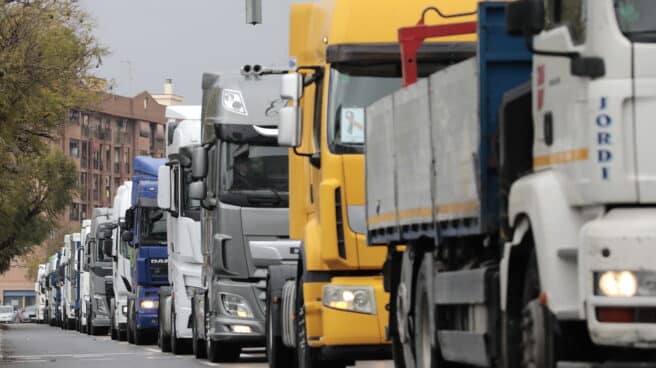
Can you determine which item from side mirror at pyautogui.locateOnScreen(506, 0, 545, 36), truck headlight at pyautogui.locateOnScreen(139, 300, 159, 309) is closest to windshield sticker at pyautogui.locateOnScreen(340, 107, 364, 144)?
side mirror at pyautogui.locateOnScreen(506, 0, 545, 36)

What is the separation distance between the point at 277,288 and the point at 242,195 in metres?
3.61

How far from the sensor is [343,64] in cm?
1728

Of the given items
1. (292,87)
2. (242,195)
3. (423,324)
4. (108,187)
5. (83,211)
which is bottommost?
(423,324)

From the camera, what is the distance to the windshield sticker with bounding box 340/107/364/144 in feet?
56.9

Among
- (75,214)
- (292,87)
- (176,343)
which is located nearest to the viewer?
(292,87)

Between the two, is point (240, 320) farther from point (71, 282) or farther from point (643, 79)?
point (71, 282)

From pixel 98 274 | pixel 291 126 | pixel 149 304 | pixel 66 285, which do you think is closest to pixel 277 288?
pixel 291 126

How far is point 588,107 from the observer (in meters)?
10.3

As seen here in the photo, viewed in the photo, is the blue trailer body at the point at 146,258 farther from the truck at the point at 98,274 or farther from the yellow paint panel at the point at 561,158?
the yellow paint panel at the point at 561,158

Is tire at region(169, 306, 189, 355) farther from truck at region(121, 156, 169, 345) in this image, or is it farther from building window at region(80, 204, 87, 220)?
building window at region(80, 204, 87, 220)

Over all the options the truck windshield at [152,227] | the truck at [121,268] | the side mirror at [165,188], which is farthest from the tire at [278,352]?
the truck at [121,268]

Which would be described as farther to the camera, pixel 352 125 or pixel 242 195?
pixel 242 195

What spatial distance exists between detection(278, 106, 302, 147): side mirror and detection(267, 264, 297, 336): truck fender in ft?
7.59

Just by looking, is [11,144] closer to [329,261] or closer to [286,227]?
[286,227]
